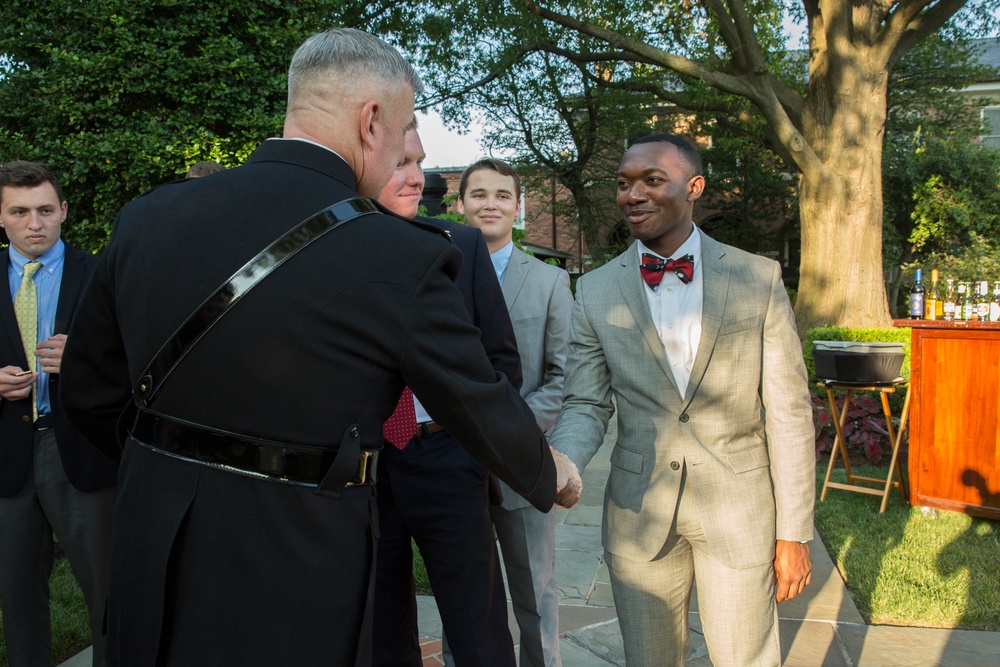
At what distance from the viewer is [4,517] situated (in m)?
3.31

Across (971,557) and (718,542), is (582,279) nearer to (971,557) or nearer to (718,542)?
(718,542)

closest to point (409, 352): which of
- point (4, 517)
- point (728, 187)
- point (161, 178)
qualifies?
point (4, 517)

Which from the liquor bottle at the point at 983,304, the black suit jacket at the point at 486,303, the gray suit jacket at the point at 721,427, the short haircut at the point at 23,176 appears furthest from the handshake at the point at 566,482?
the liquor bottle at the point at 983,304

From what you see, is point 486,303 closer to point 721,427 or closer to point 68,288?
point 721,427

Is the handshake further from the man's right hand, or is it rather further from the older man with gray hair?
the man's right hand

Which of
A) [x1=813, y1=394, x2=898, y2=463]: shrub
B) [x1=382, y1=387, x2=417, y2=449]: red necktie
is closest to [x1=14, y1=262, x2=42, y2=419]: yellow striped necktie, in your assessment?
[x1=382, y1=387, x2=417, y2=449]: red necktie

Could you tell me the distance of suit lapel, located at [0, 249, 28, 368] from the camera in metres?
3.33

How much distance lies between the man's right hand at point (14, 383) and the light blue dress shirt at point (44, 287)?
0.26 feet

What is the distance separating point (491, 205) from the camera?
12.8 ft

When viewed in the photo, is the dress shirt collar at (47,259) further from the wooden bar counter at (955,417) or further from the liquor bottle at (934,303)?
the liquor bottle at (934,303)

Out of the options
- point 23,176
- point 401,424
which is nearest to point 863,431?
point 401,424

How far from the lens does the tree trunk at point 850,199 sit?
1234 centimetres

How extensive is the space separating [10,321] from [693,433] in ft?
9.53

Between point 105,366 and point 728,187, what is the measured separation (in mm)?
28573
